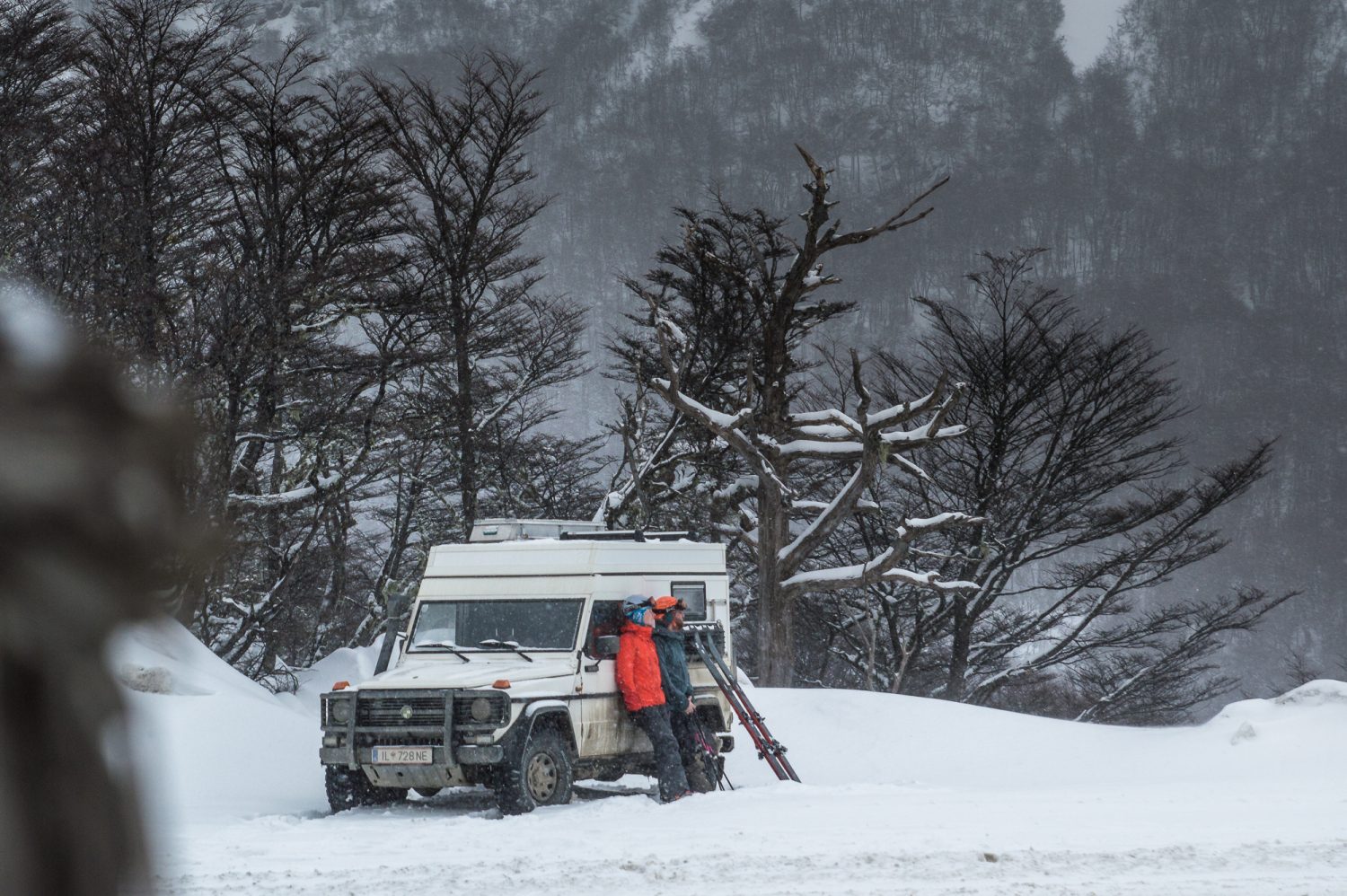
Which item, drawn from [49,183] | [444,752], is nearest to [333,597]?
[49,183]

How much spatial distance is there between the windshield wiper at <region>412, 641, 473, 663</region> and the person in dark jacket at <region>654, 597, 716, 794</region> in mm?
1861

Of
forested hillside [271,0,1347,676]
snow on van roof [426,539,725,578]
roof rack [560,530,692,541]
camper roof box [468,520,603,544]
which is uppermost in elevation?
forested hillside [271,0,1347,676]

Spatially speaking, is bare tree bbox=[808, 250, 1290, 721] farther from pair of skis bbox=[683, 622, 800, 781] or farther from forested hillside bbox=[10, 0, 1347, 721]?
pair of skis bbox=[683, 622, 800, 781]

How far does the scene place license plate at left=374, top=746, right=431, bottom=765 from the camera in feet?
40.5

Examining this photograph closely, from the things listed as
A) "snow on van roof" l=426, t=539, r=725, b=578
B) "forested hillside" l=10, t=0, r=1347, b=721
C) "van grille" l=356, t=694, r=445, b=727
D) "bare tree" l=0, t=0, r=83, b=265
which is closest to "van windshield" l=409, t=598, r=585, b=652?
"snow on van roof" l=426, t=539, r=725, b=578

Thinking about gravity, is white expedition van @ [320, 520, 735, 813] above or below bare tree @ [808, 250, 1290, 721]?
below

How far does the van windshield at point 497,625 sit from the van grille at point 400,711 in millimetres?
1403

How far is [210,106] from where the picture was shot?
1002 inches

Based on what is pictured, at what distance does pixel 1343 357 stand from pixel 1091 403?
55239mm

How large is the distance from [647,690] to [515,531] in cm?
266

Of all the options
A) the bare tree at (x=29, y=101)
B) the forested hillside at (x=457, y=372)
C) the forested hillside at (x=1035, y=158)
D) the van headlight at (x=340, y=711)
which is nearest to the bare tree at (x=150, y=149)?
the forested hillside at (x=457, y=372)

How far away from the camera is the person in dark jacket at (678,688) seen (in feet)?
44.5

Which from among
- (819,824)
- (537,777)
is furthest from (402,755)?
(819,824)

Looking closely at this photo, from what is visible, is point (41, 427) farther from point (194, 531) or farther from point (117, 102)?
point (117, 102)
